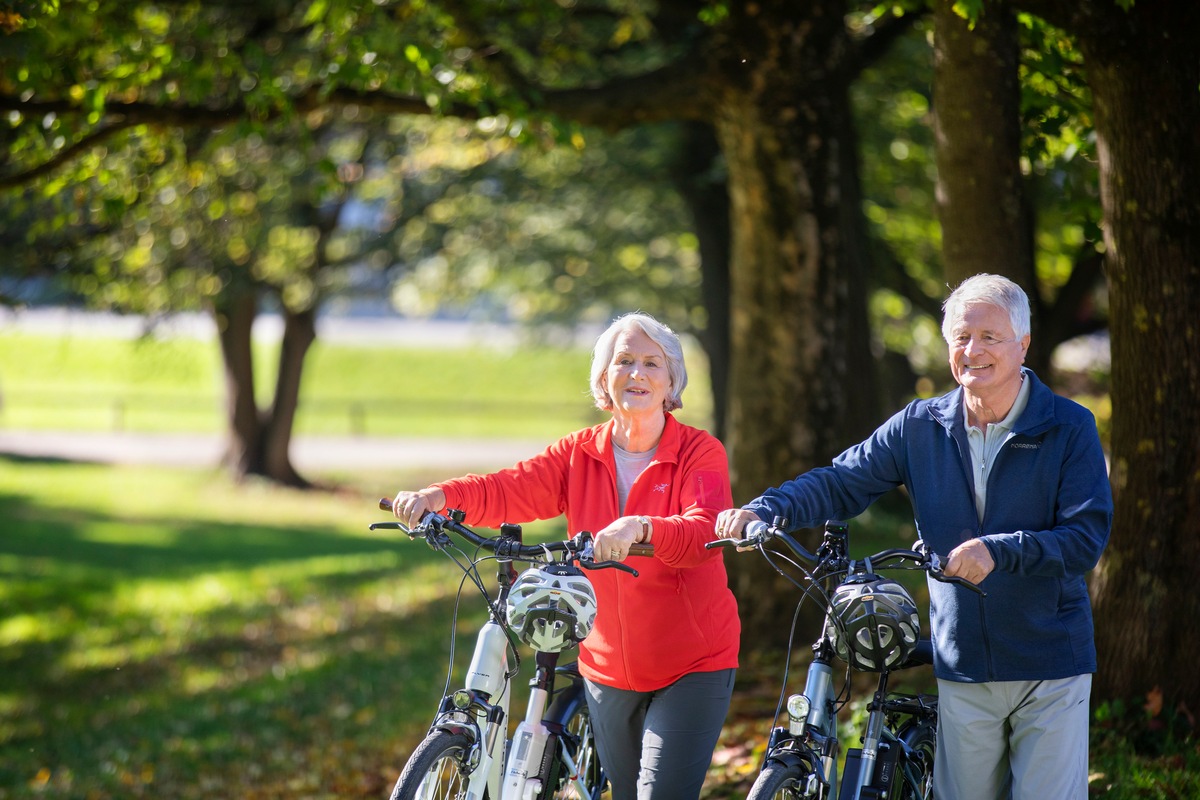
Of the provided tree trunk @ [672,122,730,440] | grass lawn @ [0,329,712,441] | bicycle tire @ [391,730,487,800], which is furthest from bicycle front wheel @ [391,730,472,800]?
grass lawn @ [0,329,712,441]

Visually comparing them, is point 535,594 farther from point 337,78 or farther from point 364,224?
point 364,224

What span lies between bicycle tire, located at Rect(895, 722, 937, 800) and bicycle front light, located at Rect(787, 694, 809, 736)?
1.64ft

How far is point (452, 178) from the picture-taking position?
19.2m

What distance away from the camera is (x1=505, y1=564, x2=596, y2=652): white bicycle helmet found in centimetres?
371

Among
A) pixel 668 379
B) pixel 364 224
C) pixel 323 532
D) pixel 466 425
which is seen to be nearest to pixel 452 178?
pixel 364 224

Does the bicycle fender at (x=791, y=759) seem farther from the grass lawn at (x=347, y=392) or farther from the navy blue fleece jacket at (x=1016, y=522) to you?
the grass lawn at (x=347, y=392)

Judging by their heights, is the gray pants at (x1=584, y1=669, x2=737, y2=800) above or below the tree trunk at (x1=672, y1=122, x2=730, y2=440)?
below

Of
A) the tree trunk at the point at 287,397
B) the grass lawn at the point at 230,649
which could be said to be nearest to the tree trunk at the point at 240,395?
the tree trunk at the point at 287,397

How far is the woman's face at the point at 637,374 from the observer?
13.9 ft

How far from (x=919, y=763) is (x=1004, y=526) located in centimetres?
93

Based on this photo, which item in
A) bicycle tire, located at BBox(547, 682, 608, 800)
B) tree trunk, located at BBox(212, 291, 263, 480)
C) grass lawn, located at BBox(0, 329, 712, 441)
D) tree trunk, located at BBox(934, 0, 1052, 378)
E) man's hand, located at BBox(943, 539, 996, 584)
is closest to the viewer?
man's hand, located at BBox(943, 539, 996, 584)

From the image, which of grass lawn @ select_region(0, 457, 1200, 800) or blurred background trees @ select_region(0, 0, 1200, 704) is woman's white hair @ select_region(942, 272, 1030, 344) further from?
grass lawn @ select_region(0, 457, 1200, 800)

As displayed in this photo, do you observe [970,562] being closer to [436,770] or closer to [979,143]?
[436,770]

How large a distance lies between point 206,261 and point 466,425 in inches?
984
